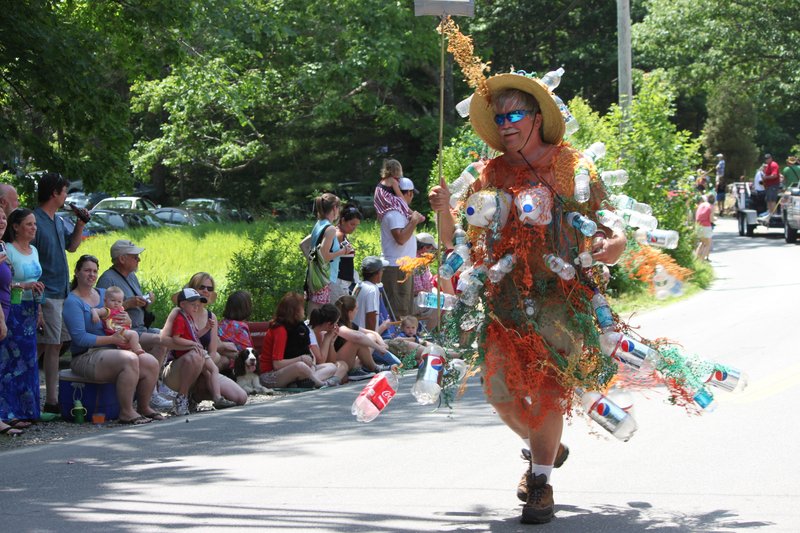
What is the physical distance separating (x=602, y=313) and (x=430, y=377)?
3.18ft

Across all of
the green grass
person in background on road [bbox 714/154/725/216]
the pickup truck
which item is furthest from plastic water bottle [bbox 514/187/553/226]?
person in background on road [bbox 714/154/725/216]

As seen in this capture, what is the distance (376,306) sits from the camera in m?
13.0

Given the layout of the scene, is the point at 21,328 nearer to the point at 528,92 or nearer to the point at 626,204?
the point at 528,92

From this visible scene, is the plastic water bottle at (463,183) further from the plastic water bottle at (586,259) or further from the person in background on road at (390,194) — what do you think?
the person in background on road at (390,194)

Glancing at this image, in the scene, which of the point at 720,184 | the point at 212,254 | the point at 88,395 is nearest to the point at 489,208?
the point at 88,395

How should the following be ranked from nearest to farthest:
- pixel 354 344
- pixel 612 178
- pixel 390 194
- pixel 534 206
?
pixel 534 206 < pixel 612 178 < pixel 354 344 < pixel 390 194

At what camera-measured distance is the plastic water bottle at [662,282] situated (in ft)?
23.0

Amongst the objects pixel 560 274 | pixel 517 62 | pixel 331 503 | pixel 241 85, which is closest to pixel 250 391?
pixel 331 503

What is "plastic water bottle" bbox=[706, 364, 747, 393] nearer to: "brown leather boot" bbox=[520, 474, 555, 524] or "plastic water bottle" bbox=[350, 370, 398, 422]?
"brown leather boot" bbox=[520, 474, 555, 524]

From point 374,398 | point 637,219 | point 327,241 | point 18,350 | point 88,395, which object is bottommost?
point 88,395

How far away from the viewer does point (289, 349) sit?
11.7 m

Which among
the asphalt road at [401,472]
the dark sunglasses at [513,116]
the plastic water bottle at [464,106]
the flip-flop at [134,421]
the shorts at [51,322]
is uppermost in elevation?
the plastic water bottle at [464,106]

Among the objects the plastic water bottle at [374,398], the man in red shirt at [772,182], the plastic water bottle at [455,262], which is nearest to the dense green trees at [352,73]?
the man in red shirt at [772,182]

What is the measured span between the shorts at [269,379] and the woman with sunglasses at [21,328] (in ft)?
8.27
